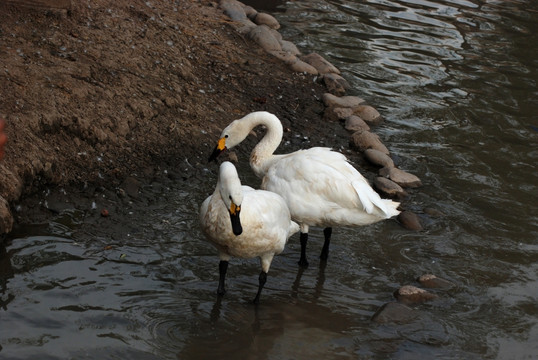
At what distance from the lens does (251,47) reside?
11.3 metres

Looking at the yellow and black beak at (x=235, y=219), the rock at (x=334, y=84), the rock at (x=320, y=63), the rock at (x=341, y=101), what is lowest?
the rock at (x=341, y=101)

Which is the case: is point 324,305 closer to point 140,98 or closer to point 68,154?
point 68,154

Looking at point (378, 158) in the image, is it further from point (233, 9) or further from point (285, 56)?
point (233, 9)

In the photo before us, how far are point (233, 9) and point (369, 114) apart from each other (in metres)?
3.37

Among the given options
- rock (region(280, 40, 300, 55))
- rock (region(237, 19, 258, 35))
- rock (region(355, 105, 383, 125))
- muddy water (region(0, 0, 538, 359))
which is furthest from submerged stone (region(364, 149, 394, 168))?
rock (region(237, 19, 258, 35))

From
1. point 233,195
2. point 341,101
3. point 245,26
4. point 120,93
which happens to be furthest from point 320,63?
point 233,195

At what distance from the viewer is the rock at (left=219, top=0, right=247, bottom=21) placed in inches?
479

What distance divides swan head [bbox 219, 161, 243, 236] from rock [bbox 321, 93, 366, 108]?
→ 4.75m

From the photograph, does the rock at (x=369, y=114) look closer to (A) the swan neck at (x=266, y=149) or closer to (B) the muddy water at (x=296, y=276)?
(B) the muddy water at (x=296, y=276)

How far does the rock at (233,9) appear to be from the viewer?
12156 millimetres

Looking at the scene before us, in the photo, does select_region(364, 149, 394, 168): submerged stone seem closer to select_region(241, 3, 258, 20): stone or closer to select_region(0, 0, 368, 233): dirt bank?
select_region(0, 0, 368, 233): dirt bank

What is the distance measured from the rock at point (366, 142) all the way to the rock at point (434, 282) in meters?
2.87

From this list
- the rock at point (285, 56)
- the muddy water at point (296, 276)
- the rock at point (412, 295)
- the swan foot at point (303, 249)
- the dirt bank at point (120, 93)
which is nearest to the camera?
the muddy water at point (296, 276)

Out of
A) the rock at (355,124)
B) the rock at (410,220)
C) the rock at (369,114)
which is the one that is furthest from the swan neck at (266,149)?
the rock at (369,114)
